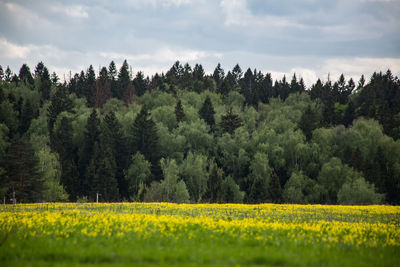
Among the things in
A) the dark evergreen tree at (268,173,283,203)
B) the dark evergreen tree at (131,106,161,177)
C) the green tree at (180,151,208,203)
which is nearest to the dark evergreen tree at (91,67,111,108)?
the dark evergreen tree at (131,106,161,177)

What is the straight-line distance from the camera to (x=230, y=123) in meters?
110

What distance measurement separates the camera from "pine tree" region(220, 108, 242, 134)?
4304 inches

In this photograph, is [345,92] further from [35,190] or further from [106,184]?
[35,190]

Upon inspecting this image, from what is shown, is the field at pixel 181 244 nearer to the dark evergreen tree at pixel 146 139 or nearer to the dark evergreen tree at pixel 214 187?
the dark evergreen tree at pixel 214 187

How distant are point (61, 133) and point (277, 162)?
2469 inches

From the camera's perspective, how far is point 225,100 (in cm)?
14525

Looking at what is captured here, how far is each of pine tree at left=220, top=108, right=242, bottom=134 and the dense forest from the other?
1.08 feet

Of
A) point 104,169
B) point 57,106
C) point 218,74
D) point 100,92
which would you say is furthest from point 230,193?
point 218,74

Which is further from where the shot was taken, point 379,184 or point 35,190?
point 379,184

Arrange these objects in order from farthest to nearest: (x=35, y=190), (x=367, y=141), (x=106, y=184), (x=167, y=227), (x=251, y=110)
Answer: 1. (x=251, y=110)
2. (x=367, y=141)
3. (x=106, y=184)
4. (x=35, y=190)
5. (x=167, y=227)

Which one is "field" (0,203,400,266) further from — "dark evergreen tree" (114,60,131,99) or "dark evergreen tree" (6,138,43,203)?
"dark evergreen tree" (114,60,131,99)

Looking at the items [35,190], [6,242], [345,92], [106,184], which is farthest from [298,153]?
[6,242]

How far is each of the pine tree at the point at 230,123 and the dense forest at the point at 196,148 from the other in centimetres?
33

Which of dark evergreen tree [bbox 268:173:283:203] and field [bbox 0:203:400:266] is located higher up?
field [bbox 0:203:400:266]
